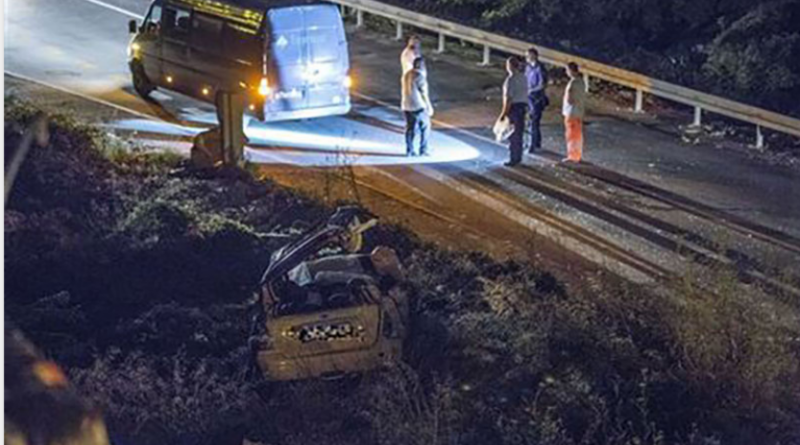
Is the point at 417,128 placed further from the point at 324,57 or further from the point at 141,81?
the point at 141,81

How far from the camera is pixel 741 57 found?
23844 mm

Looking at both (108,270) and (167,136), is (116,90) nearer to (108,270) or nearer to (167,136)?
(167,136)

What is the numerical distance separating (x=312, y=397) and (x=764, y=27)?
49.9ft

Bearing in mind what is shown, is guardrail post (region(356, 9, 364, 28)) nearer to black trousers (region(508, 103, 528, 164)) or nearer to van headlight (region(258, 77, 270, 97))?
van headlight (region(258, 77, 270, 97))

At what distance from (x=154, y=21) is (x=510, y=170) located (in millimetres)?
5544

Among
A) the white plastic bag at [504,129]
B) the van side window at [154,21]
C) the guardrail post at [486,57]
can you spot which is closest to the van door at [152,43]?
the van side window at [154,21]

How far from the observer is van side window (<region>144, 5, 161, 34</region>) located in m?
20.5

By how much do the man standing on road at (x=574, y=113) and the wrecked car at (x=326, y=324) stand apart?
6.11 m

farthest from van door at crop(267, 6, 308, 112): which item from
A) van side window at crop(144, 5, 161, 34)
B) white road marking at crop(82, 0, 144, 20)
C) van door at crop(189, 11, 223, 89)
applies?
white road marking at crop(82, 0, 144, 20)

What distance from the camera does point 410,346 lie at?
12289 millimetres

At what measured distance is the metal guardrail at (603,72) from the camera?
19.4 metres

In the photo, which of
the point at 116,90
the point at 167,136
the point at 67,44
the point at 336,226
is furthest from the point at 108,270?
the point at 67,44

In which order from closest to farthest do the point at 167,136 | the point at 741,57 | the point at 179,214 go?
the point at 179,214, the point at 167,136, the point at 741,57

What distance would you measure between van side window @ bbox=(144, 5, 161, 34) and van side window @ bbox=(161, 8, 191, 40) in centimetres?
12
